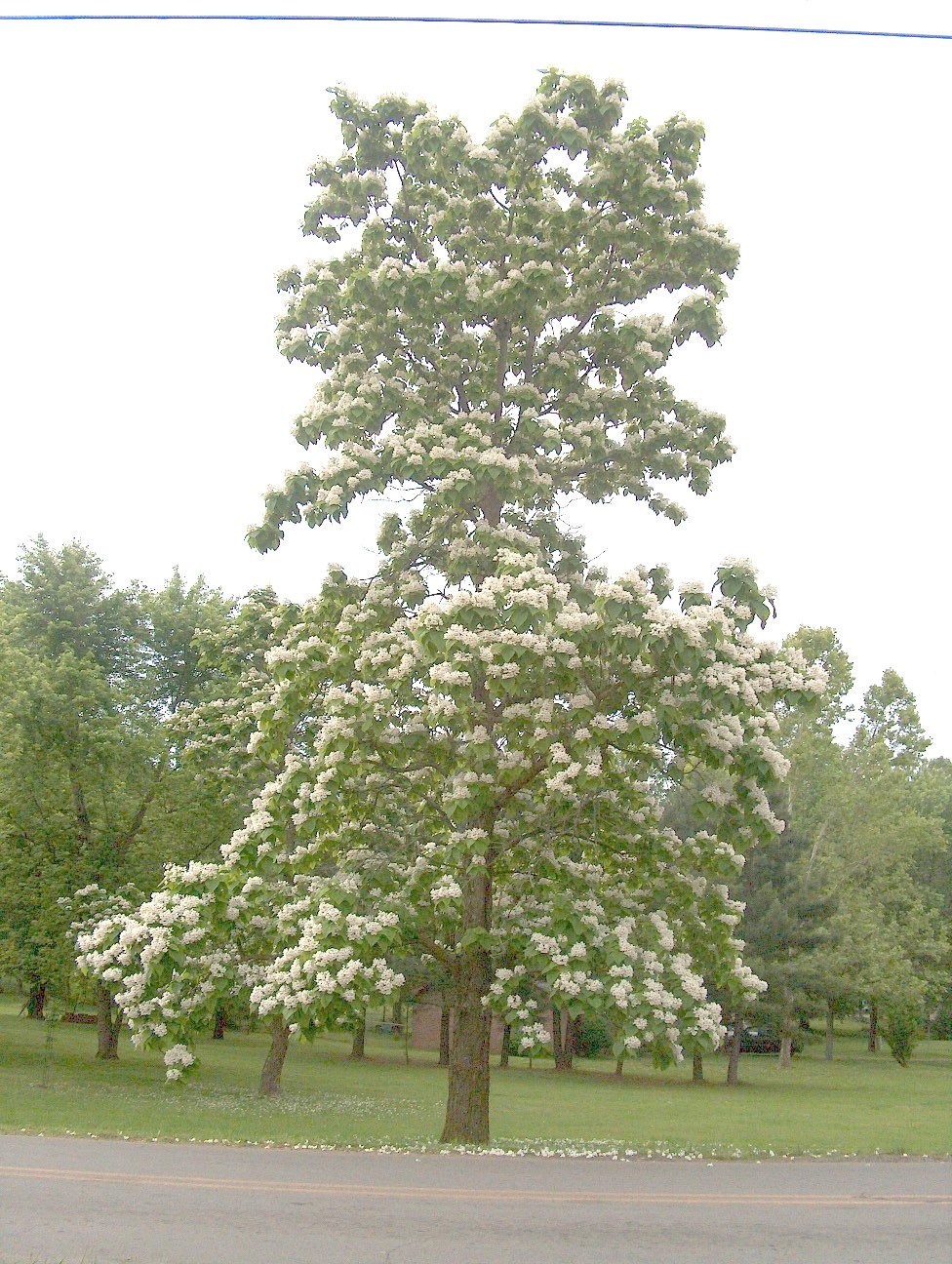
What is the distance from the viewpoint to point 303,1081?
3219 centimetres

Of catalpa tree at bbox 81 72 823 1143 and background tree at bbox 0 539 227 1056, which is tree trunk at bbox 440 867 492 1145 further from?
background tree at bbox 0 539 227 1056

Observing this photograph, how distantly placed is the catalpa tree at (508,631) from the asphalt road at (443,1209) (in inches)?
55.6

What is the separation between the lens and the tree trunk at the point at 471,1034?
523 inches

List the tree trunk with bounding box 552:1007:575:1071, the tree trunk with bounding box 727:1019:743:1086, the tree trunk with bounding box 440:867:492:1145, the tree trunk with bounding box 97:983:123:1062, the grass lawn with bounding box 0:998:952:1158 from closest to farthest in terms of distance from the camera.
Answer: the tree trunk with bounding box 440:867:492:1145
the grass lawn with bounding box 0:998:952:1158
the tree trunk with bounding box 97:983:123:1062
the tree trunk with bounding box 727:1019:743:1086
the tree trunk with bounding box 552:1007:575:1071

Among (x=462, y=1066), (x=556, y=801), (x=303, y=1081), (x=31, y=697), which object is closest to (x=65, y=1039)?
(x=303, y=1081)

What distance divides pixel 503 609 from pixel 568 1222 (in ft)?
16.6

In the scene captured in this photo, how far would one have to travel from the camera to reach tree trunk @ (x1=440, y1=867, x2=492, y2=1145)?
1327 centimetres

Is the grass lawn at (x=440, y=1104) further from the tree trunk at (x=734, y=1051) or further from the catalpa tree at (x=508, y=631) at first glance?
the catalpa tree at (x=508, y=631)

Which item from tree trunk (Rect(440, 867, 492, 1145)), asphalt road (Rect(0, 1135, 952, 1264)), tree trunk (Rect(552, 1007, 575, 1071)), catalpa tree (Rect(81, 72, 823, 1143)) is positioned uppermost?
catalpa tree (Rect(81, 72, 823, 1143))

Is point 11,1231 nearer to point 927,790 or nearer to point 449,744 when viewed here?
point 449,744

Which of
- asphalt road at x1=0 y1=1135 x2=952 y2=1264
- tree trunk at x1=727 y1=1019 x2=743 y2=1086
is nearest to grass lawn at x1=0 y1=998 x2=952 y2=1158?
tree trunk at x1=727 y1=1019 x2=743 y2=1086

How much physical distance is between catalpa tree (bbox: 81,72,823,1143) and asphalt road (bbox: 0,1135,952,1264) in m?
1.41

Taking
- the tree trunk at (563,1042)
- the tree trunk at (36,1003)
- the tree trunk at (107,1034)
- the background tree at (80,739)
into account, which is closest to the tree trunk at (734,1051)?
the tree trunk at (563,1042)

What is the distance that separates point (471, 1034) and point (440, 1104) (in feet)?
48.0
